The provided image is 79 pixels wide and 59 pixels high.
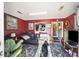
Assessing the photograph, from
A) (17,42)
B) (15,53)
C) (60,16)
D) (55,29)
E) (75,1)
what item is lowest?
(15,53)

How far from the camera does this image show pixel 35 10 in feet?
6.75

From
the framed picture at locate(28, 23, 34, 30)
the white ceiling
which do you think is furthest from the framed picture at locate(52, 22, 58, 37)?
the framed picture at locate(28, 23, 34, 30)

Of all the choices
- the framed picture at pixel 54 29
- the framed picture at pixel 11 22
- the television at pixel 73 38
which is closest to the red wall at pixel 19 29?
the framed picture at pixel 11 22

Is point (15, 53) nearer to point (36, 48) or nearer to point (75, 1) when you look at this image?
point (36, 48)

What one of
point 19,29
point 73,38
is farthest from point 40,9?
point 73,38

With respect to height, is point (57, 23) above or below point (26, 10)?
below

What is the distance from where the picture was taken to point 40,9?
6.73ft

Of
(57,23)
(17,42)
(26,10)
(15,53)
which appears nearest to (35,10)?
(26,10)

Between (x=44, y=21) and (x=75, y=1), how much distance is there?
46 cm

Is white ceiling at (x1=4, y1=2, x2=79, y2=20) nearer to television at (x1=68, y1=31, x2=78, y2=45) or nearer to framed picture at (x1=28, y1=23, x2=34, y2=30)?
framed picture at (x1=28, y1=23, x2=34, y2=30)

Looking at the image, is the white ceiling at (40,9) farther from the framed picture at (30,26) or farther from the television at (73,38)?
the television at (73,38)

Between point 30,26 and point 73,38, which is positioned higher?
point 30,26

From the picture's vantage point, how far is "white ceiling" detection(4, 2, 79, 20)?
2053 millimetres

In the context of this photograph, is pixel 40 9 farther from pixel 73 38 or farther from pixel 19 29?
pixel 73 38
